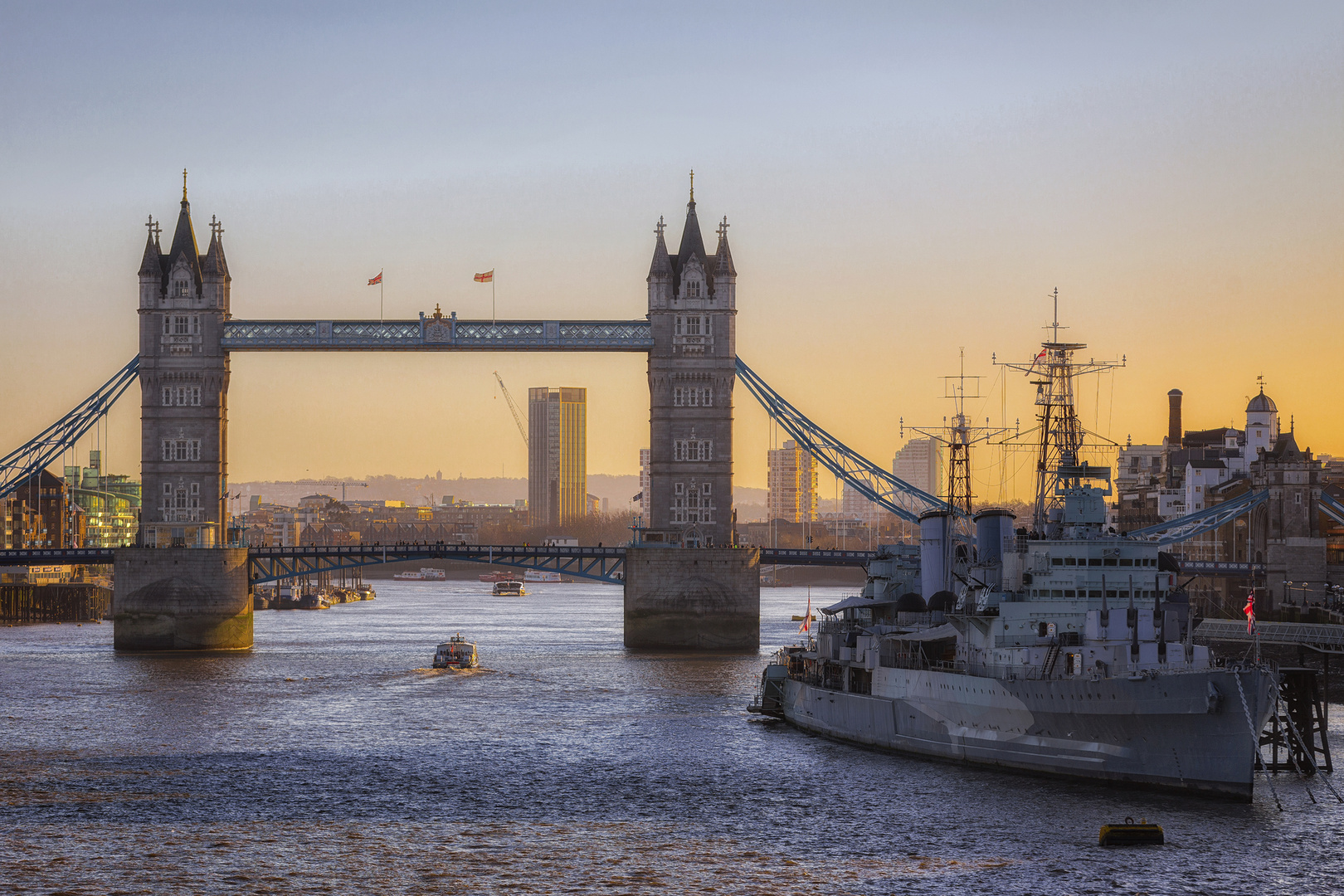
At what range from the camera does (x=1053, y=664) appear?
158 feet

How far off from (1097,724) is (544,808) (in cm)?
1573

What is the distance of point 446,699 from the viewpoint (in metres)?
74.1

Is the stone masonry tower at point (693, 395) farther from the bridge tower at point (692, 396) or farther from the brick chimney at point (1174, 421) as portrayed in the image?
the brick chimney at point (1174, 421)

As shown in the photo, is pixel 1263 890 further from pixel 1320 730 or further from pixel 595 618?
pixel 595 618

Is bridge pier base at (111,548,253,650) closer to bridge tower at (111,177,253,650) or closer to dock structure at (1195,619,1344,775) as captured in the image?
bridge tower at (111,177,253,650)

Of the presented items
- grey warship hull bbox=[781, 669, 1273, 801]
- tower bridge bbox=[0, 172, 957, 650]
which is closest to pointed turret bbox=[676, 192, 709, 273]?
tower bridge bbox=[0, 172, 957, 650]

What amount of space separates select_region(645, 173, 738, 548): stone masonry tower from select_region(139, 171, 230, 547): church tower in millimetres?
27831

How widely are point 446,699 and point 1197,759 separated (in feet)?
127

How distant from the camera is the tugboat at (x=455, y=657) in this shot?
87.8m

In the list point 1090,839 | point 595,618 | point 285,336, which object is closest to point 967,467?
point 1090,839

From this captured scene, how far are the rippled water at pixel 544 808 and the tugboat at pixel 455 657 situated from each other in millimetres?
10752

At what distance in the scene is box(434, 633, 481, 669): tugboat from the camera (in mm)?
87750

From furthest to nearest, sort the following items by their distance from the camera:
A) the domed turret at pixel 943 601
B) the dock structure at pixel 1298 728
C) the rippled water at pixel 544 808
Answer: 1. the domed turret at pixel 943 601
2. the dock structure at pixel 1298 728
3. the rippled water at pixel 544 808

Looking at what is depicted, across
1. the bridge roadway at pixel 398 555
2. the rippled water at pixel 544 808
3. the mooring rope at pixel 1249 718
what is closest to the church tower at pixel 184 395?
the bridge roadway at pixel 398 555
